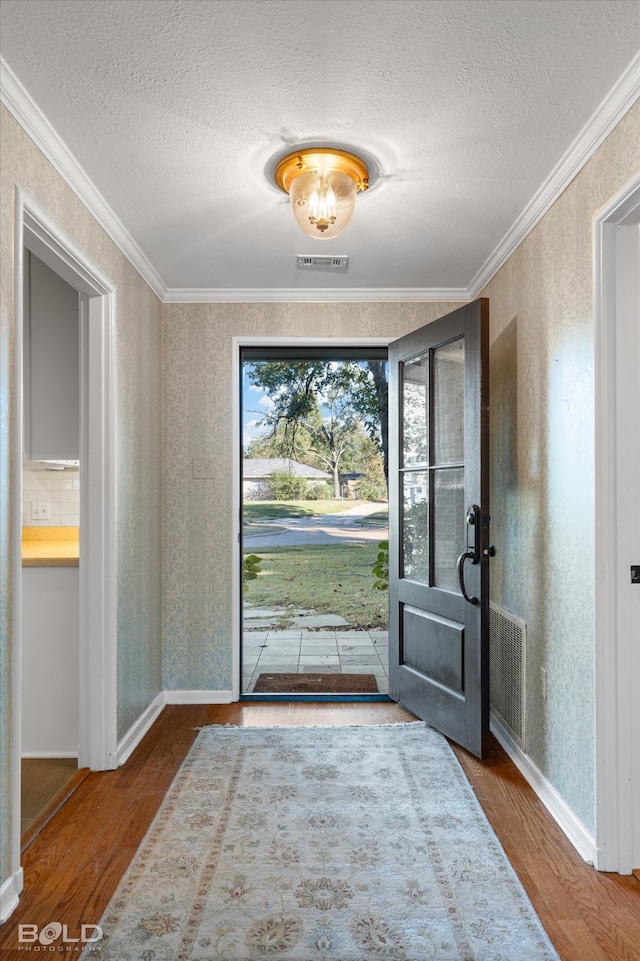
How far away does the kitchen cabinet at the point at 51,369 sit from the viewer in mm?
3201

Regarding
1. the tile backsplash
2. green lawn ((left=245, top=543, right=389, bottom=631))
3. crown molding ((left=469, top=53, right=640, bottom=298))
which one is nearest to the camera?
crown molding ((left=469, top=53, right=640, bottom=298))

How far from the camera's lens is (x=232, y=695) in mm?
3793

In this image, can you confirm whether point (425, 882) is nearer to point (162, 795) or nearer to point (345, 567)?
point (162, 795)

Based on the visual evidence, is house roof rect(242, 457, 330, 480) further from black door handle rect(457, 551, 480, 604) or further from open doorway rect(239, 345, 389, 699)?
black door handle rect(457, 551, 480, 604)

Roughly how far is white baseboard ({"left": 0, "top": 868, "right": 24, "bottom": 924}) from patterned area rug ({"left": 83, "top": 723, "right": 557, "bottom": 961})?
29 centimetres

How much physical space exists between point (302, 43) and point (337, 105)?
30cm

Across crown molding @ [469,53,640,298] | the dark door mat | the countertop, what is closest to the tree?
the dark door mat

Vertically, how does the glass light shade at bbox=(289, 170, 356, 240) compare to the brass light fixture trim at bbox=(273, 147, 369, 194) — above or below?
below

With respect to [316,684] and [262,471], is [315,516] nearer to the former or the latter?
[262,471]

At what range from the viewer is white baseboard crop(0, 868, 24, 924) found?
1.84 metres

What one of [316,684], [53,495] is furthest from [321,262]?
[316,684]

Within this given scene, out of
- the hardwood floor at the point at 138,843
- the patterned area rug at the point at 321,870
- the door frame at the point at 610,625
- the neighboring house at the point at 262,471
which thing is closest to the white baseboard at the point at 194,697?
the hardwood floor at the point at 138,843

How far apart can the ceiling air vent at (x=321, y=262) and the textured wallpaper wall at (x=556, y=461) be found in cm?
83

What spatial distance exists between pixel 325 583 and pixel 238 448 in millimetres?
1307
